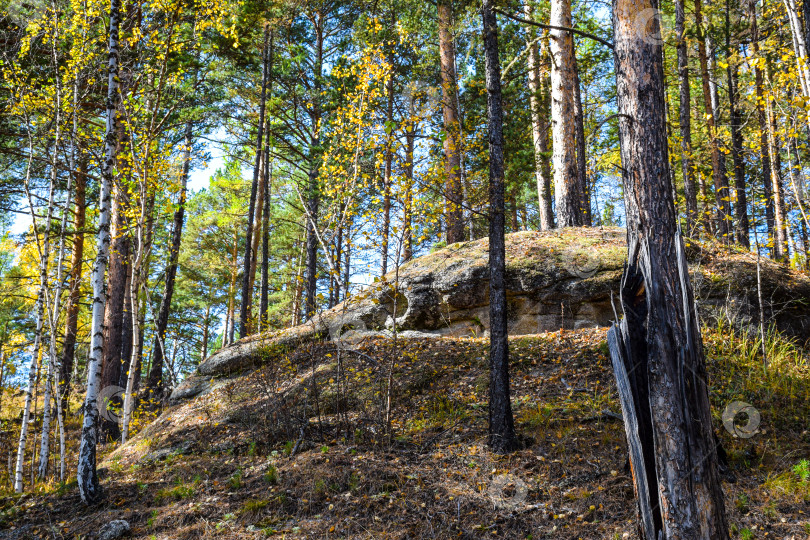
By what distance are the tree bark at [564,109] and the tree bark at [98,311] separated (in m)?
7.77

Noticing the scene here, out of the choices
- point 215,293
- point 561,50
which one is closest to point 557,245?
point 561,50

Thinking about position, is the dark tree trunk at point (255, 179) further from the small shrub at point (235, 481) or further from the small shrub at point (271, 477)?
the small shrub at point (271, 477)

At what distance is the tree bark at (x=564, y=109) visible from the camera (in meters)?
9.38

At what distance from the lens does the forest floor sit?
14.4 ft

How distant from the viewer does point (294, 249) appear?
Answer: 21.1 m

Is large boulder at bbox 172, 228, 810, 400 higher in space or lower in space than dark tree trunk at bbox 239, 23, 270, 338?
lower

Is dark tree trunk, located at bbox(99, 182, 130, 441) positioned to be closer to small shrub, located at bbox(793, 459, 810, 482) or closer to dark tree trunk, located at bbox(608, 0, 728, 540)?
dark tree trunk, located at bbox(608, 0, 728, 540)

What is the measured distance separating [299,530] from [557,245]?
6.71m

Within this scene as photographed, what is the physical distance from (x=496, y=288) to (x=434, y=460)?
7.16 ft

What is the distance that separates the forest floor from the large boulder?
61 cm

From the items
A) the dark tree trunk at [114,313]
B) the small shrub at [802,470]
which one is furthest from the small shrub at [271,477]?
the dark tree trunk at [114,313]

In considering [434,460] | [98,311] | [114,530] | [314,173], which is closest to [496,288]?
[434,460]

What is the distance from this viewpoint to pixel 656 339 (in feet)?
11.0

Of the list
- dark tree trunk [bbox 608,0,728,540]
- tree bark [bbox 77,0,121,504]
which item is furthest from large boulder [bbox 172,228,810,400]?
dark tree trunk [bbox 608,0,728,540]
